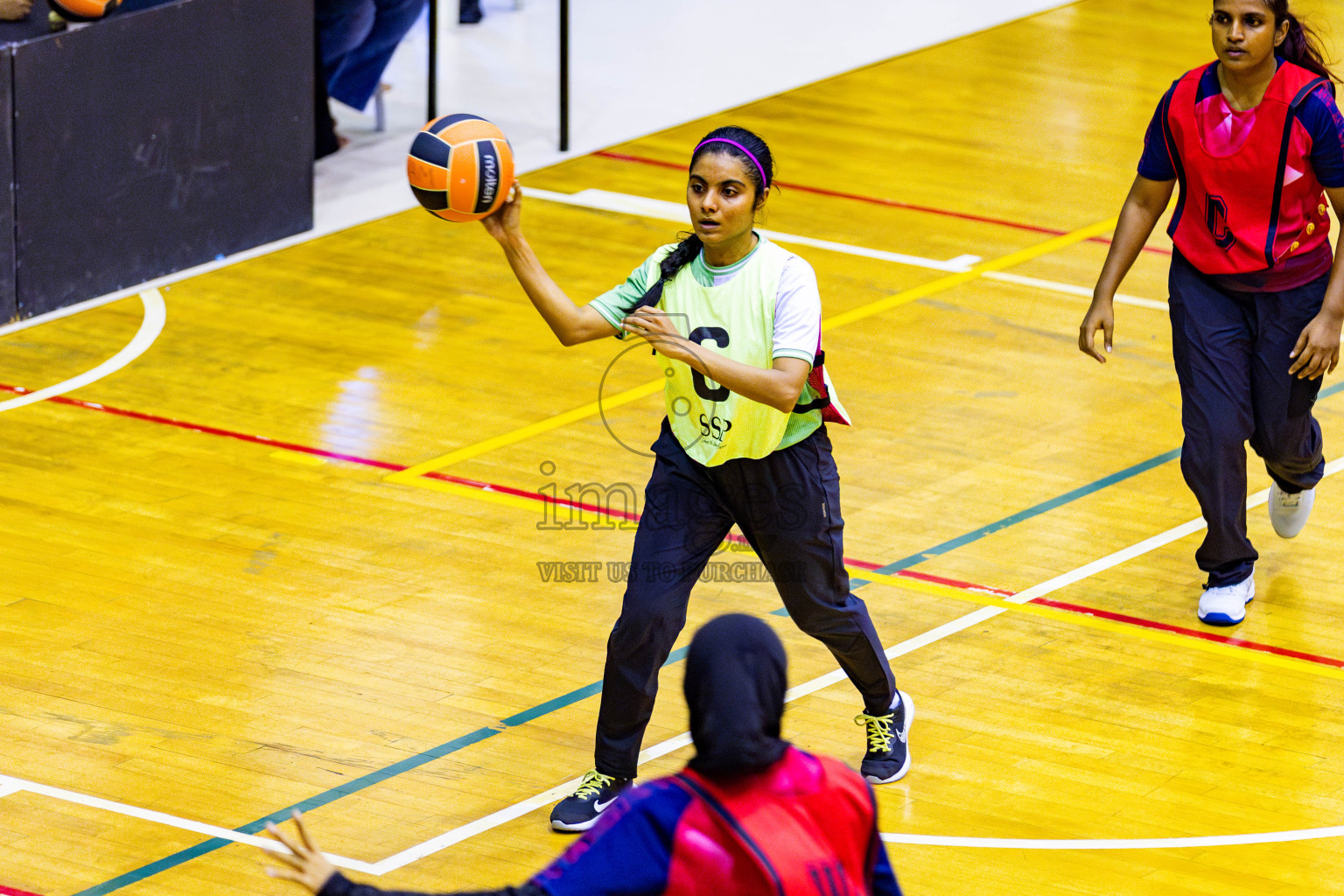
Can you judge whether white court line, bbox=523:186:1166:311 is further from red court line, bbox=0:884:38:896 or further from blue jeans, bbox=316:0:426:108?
red court line, bbox=0:884:38:896

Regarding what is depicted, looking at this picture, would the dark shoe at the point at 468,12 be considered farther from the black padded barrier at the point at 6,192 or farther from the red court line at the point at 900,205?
the black padded barrier at the point at 6,192

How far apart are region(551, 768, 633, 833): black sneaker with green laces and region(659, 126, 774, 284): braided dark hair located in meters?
1.44

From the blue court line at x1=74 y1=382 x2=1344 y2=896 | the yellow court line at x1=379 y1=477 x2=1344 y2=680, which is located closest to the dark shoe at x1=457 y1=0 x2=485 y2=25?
the blue court line at x1=74 y1=382 x2=1344 y2=896

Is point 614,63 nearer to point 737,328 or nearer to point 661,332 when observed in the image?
point 737,328

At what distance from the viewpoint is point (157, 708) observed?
7035mm

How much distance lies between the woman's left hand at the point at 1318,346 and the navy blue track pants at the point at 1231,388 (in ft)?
0.31

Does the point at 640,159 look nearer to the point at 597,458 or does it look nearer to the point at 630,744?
the point at 597,458

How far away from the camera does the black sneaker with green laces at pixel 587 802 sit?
6.26m

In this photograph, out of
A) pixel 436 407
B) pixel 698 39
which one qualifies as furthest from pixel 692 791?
pixel 698 39

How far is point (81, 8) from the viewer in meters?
11.0

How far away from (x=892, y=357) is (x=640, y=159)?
3974 millimetres

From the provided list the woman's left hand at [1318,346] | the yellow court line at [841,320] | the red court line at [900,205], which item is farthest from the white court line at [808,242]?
the woman's left hand at [1318,346]

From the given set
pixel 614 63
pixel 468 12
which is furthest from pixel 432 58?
pixel 468 12

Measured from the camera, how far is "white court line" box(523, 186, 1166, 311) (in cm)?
1188
